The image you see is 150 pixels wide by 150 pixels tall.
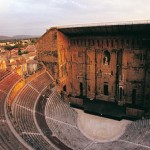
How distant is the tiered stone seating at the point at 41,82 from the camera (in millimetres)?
27031

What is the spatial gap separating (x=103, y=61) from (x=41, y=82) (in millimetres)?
9068

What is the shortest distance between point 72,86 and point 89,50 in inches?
228

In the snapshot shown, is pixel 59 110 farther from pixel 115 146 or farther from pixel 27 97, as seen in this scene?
pixel 115 146

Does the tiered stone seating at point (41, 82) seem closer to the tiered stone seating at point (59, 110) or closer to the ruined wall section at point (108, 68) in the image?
the tiered stone seating at point (59, 110)

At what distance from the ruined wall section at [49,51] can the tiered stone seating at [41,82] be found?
137 cm

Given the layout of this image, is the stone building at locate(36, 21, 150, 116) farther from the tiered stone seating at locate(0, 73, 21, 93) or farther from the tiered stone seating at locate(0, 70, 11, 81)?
the tiered stone seating at locate(0, 70, 11, 81)

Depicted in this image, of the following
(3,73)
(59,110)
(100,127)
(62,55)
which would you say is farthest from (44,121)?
(62,55)

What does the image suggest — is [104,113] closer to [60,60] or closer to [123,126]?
[123,126]

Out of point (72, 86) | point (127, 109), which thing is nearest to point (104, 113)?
point (127, 109)

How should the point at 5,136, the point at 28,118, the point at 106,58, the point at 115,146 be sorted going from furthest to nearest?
1. the point at 106,58
2. the point at 28,118
3. the point at 115,146
4. the point at 5,136

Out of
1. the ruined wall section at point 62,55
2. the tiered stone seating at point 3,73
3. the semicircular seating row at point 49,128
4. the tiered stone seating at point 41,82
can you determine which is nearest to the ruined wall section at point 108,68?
the ruined wall section at point 62,55

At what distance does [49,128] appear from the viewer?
2067 centimetres

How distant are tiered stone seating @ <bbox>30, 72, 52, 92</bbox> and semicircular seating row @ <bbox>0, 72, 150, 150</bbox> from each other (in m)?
0.55

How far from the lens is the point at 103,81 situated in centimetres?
2648
